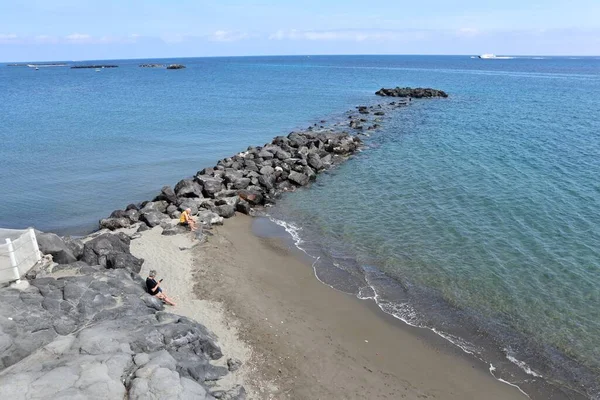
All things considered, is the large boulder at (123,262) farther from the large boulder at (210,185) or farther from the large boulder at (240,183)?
the large boulder at (240,183)

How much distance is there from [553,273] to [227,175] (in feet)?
68.3

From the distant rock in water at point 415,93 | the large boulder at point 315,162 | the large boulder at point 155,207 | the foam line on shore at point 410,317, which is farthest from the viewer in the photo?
the distant rock in water at point 415,93

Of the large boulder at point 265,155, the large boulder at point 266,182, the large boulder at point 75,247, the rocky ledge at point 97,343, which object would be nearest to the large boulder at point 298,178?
the large boulder at point 266,182

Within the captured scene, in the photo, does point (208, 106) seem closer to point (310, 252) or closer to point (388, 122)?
point (388, 122)

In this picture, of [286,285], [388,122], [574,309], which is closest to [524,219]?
[574,309]

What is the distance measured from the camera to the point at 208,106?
73375 millimetres

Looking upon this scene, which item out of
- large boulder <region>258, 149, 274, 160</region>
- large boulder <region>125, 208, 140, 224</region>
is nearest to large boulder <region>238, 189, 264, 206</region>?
large boulder <region>125, 208, 140, 224</region>

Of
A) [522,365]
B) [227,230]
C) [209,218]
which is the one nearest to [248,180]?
[209,218]

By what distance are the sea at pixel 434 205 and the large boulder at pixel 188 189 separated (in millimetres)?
3084

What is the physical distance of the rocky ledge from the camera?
34.5ft

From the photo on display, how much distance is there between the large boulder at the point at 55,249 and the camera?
693 inches

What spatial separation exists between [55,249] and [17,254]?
2.61 m

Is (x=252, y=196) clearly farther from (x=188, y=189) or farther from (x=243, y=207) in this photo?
(x=188, y=189)

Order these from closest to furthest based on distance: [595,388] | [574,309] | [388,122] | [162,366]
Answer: [162,366] < [595,388] < [574,309] < [388,122]
